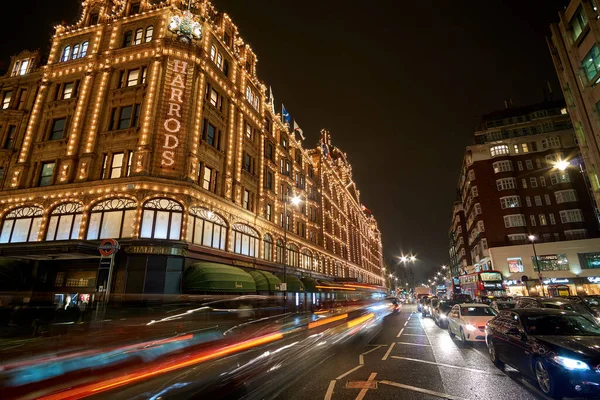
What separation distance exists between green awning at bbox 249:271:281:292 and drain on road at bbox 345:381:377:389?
18.6 meters

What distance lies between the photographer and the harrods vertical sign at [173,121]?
22.5 metres

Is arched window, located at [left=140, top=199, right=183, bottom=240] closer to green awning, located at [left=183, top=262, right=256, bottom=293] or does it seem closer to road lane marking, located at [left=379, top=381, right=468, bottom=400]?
green awning, located at [left=183, top=262, right=256, bottom=293]

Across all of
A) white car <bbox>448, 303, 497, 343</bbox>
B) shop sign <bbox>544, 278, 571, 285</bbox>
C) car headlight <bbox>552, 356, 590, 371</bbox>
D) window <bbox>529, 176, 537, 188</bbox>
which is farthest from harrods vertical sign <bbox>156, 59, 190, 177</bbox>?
window <bbox>529, 176, 537, 188</bbox>

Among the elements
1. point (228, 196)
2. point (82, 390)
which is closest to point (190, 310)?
point (228, 196)

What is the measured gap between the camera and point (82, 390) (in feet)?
22.5

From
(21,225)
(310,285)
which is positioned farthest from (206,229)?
(310,285)

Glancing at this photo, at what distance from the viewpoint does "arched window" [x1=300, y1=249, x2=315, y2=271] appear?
137ft

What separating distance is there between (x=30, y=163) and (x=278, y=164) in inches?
929

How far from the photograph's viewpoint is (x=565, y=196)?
173 ft

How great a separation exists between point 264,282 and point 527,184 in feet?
179

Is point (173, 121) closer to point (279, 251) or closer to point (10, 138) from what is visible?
point (10, 138)

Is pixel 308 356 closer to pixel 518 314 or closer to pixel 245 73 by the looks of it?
pixel 518 314

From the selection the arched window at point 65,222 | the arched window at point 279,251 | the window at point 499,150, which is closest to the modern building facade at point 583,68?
the window at point 499,150

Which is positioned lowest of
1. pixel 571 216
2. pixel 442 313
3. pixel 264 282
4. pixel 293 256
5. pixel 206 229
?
pixel 442 313
